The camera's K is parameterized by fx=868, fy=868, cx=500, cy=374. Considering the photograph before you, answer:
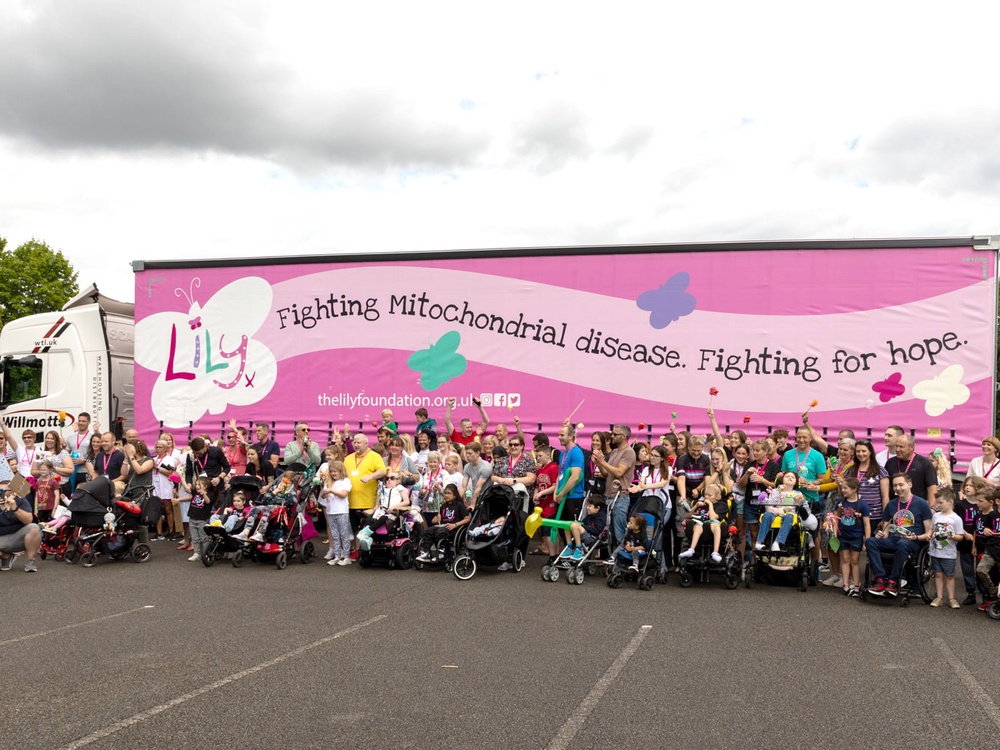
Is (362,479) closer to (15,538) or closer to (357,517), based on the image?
(357,517)

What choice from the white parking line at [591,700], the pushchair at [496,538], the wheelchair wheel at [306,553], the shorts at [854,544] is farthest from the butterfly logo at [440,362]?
the white parking line at [591,700]

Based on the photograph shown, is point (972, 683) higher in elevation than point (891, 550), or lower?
lower

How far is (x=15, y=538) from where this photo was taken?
10945mm

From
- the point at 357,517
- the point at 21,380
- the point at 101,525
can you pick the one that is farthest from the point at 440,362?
the point at 21,380

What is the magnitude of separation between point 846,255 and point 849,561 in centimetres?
455

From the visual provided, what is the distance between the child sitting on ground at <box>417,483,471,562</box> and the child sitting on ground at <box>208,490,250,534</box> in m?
2.44

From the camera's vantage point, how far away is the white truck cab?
50.4ft

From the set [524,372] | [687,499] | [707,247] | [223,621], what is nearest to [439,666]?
[223,621]

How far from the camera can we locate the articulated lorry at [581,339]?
37.9 ft

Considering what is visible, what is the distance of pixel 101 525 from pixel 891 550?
946 centimetres

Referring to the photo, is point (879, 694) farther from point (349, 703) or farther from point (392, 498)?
point (392, 498)

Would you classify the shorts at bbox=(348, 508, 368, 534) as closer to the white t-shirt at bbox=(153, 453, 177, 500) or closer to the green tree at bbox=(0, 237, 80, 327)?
the white t-shirt at bbox=(153, 453, 177, 500)

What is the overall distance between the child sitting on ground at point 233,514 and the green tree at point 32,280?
3083 centimetres

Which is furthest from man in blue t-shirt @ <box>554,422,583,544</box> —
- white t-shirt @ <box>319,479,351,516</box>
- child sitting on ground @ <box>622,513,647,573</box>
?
white t-shirt @ <box>319,479,351,516</box>
